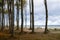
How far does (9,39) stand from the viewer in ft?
58.0

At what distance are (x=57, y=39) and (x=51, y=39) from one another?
567 mm

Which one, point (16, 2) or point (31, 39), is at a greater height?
point (16, 2)

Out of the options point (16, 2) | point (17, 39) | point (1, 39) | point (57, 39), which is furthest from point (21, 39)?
point (16, 2)

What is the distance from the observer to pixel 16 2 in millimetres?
30219

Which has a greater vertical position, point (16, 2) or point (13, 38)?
point (16, 2)

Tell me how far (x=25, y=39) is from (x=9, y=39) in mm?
1387

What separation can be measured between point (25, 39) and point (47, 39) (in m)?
1.89

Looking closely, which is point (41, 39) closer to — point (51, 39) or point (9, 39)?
point (51, 39)

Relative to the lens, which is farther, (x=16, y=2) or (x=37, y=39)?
(x=16, y=2)

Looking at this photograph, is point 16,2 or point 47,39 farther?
point 16,2

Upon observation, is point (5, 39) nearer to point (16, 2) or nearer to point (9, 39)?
point (9, 39)

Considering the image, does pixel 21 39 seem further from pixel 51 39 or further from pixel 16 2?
pixel 16 2

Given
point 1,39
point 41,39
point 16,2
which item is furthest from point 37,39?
point 16,2

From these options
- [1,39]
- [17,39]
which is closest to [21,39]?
[17,39]
